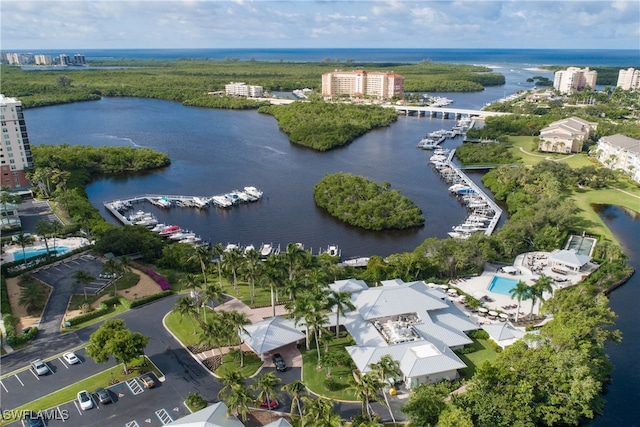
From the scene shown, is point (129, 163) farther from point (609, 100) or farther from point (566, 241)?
point (609, 100)

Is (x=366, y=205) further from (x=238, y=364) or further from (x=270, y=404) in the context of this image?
(x=270, y=404)

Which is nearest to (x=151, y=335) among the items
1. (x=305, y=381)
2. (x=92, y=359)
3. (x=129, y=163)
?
(x=92, y=359)

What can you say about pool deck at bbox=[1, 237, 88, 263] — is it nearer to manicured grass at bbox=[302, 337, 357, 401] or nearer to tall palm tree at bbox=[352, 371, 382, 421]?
manicured grass at bbox=[302, 337, 357, 401]

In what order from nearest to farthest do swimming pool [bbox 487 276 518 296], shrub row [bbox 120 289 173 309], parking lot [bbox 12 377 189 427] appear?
1. parking lot [bbox 12 377 189 427]
2. shrub row [bbox 120 289 173 309]
3. swimming pool [bbox 487 276 518 296]

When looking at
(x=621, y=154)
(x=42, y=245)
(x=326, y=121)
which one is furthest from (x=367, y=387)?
(x=326, y=121)

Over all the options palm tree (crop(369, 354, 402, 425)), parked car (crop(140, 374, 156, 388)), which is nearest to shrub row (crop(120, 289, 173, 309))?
parked car (crop(140, 374, 156, 388))

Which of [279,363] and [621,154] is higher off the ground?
[621,154]
